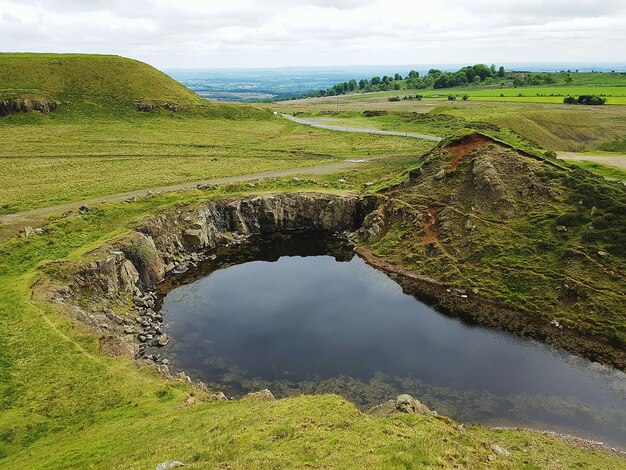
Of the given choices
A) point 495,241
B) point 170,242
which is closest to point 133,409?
point 170,242

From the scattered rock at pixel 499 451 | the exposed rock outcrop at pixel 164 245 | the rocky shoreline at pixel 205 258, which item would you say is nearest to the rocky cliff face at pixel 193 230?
the exposed rock outcrop at pixel 164 245

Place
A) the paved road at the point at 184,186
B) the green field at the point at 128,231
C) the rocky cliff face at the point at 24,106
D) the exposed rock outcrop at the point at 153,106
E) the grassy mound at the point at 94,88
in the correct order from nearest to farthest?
the green field at the point at 128,231, the paved road at the point at 184,186, the rocky cliff face at the point at 24,106, the grassy mound at the point at 94,88, the exposed rock outcrop at the point at 153,106

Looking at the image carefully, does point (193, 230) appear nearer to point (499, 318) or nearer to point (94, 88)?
point (499, 318)

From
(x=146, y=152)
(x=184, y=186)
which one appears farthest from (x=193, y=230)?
(x=146, y=152)

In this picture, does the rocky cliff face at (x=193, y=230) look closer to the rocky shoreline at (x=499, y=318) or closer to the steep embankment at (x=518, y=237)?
the steep embankment at (x=518, y=237)

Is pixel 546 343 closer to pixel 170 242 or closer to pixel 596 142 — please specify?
pixel 170 242

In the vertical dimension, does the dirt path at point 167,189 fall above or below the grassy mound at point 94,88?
below
